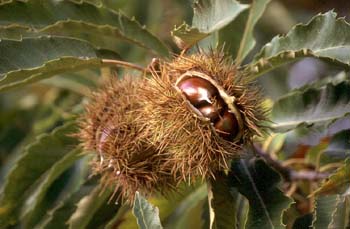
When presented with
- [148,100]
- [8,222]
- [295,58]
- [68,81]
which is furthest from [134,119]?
[68,81]

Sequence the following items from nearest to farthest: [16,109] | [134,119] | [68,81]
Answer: [134,119], [68,81], [16,109]

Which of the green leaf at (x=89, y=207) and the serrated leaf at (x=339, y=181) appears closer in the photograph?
the serrated leaf at (x=339, y=181)

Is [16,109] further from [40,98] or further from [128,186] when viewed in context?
[128,186]

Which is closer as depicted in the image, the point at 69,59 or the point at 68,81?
the point at 69,59

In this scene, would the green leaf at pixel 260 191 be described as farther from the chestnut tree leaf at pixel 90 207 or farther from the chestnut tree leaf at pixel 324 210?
the chestnut tree leaf at pixel 90 207

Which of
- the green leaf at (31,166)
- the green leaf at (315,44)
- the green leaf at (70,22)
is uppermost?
the green leaf at (70,22)

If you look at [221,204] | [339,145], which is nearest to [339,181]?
[221,204]

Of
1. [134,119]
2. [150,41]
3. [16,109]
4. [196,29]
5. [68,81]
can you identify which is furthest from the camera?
[16,109]

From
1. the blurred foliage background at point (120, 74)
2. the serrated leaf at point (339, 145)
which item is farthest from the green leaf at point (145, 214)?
the serrated leaf at point (339, 145)

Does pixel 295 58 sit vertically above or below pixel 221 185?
above
